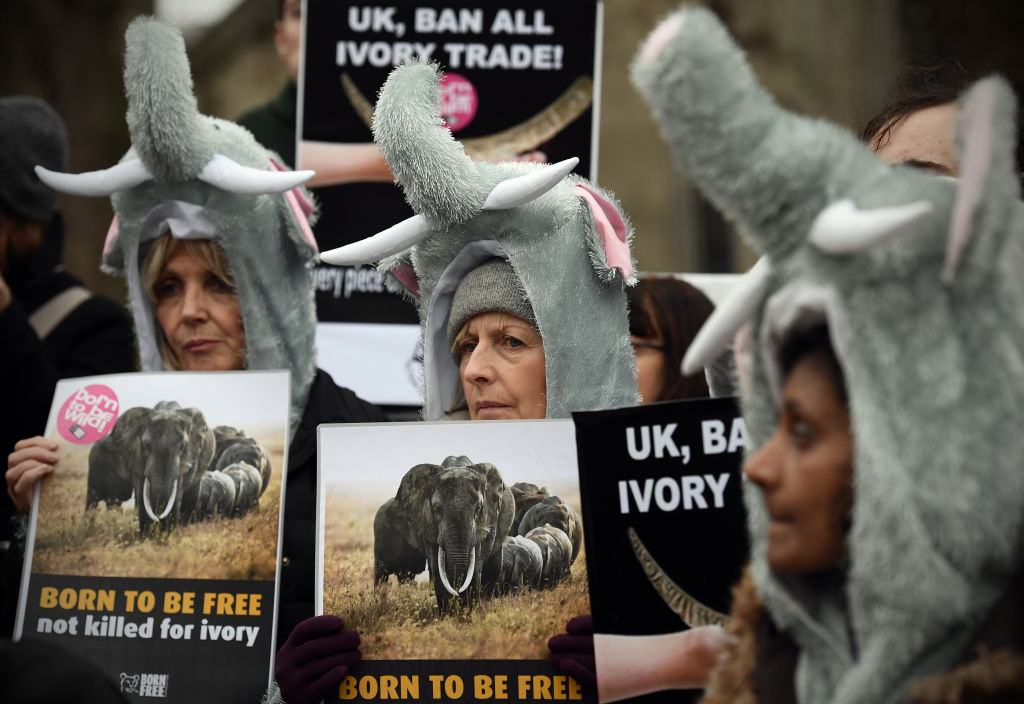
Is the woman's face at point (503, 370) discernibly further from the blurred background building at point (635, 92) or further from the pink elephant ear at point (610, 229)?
the blurred background building at point (635, 92)

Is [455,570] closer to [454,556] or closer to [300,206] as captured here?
[454,556]

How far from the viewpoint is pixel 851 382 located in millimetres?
1512

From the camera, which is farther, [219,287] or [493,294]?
[219,287]

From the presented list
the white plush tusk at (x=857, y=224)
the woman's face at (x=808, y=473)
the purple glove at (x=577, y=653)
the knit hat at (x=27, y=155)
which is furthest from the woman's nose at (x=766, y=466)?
the knit hat at (x=27, y=155)

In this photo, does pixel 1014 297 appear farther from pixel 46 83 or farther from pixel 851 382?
pixel 46 83

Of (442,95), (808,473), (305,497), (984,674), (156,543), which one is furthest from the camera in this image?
(442,95)

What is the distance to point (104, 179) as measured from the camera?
294 centimetres

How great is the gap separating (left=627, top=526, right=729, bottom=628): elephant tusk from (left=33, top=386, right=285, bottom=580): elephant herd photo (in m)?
0.74

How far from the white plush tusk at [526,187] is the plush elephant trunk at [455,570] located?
74 centimetres

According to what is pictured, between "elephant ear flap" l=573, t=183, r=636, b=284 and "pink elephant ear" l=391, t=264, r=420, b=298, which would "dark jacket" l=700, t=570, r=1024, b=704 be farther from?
"pink elephant ear" l=391, t=264, r=420, b=298

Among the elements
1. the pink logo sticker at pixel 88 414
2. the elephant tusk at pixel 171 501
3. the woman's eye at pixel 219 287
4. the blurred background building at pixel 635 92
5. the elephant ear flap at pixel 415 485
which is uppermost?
the blurred background building at pixel 635 92

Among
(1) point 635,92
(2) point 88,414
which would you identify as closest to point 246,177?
(2) point 88,414

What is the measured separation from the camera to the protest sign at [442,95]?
151 inches

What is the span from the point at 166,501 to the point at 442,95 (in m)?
1.79
